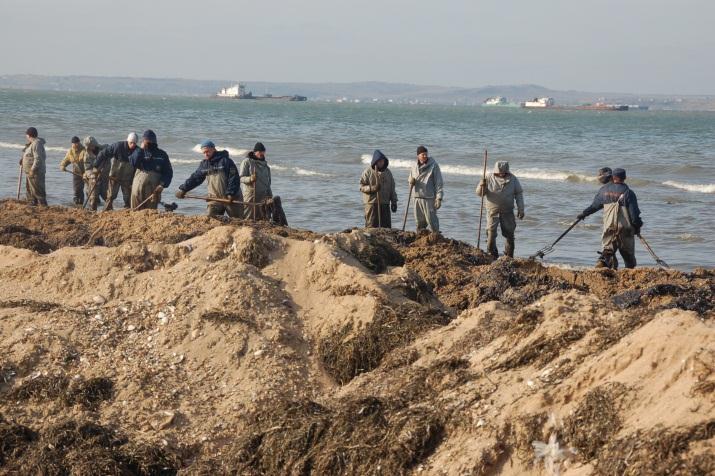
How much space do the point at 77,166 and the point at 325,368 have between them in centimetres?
1184

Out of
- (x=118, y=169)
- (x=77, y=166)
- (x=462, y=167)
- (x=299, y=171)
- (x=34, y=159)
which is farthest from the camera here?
(x=462, y=167)

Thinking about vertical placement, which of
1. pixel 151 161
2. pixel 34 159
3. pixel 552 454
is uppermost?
pixel 151 161

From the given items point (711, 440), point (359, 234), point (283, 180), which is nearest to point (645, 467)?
point (711, 440)

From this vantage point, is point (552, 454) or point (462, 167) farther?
point (462, 167)

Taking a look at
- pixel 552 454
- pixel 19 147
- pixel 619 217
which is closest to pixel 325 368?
pixel 552 454

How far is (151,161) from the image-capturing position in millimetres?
14219

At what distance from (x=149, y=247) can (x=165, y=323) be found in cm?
140

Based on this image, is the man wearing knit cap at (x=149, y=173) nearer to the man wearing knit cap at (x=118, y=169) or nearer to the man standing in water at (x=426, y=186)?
the man wearing knit cap at (x=118, y=169)

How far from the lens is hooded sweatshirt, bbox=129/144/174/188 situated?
1417 cm

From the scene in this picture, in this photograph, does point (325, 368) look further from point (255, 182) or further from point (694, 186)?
point (694, 186)

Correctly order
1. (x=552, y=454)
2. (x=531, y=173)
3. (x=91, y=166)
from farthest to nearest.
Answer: (x=531, y=173) < (x=91, y=166) < (x=552, y=454)

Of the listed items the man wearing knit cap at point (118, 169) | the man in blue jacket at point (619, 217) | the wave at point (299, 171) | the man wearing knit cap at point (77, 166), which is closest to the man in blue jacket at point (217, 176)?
the man wearing knit cap at point (118, 169)

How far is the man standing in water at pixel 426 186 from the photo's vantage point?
14.0 metres

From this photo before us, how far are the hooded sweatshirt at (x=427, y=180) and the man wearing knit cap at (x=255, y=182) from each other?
2086 mm
